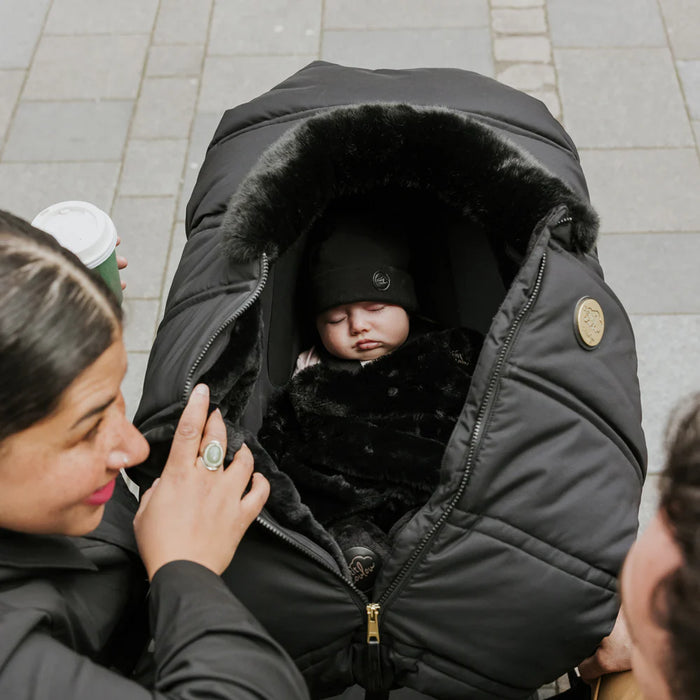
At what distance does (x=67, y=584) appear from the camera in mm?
1213

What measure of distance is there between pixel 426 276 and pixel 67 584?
43.8 inches

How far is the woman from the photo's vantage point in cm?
98

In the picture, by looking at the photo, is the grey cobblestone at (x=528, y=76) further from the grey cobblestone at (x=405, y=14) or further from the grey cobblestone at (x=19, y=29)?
the grey cobblestone at (x=19, y=29)

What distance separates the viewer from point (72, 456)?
41.7 inches

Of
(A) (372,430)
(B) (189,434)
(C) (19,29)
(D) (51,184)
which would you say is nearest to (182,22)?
(C) (19,29)

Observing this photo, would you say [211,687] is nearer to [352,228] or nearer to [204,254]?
[204,254]

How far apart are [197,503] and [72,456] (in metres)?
0.24

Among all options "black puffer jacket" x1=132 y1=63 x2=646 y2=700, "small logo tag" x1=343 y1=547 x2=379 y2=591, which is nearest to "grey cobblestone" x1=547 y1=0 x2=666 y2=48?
"black puffer jacket" x1=132 y1=63 x2=646 y2=700

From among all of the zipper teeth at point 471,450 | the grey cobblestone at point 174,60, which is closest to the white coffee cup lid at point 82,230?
the zipper teeth at point 471,450

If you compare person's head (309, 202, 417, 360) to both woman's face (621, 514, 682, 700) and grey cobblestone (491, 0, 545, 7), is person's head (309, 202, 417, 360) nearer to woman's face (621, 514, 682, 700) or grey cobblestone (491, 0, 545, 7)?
woman's face (621, 514, 682, 700)

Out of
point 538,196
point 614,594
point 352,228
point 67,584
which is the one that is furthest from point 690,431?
point 352,228

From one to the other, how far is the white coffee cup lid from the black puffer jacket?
0.24m

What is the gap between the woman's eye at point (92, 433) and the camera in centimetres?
108

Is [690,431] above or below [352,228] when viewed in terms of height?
above
